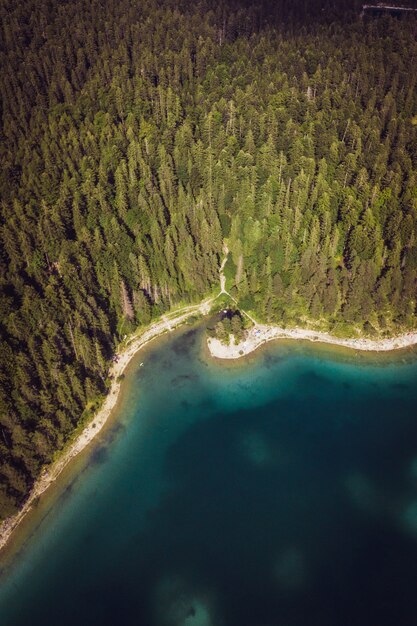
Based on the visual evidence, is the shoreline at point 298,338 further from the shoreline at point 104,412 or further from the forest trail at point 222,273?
the forest trail at point 222,273

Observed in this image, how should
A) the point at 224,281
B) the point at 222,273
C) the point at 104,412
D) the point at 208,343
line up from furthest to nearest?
the point at 222,273 < the point at 224,281 < the point at 208,343 < the point at 104,412

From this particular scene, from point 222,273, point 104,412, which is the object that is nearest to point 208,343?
point 222,273

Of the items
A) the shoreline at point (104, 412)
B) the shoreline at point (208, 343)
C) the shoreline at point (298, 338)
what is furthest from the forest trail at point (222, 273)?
the shoreline at point (298, 338)

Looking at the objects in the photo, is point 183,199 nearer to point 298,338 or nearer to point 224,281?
point 224,281

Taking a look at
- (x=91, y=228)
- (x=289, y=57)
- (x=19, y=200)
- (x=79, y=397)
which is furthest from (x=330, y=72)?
(x=79, y=397)

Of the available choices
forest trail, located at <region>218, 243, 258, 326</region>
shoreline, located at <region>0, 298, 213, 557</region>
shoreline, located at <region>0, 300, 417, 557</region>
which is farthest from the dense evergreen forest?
shoreline, located at <region>0, 300, 417, 557</region>

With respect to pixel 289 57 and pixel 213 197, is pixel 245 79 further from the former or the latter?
pixel 213 197

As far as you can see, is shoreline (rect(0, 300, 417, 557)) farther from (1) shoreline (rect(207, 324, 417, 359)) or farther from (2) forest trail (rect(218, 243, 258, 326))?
(2) forest trail (rect(218, 243, 258, 326))
